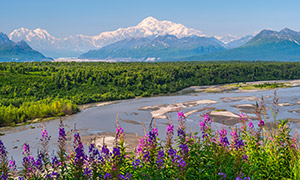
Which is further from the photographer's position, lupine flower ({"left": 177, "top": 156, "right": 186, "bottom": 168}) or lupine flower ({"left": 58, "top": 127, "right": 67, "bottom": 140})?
lupine flower ({"left": 58, "top": 127, "right": 67, "bottom": 140})

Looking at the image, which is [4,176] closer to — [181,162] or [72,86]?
[181,162]

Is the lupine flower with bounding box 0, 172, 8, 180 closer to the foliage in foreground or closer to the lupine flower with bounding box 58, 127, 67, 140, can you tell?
the foliage in foreground

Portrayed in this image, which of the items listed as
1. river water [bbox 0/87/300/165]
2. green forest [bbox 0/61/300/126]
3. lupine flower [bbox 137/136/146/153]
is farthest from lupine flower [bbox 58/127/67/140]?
green forest [bbox 0/61/300/126]

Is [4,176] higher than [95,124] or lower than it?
higher

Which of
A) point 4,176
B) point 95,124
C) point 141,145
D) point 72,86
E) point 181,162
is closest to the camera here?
point 181,162

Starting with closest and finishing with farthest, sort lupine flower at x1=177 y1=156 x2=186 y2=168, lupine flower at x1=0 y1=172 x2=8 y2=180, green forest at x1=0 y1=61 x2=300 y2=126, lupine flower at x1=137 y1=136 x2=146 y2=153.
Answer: lupine flower at x1=177 y1=156 x2=186 y2=168, lupine flower at x1=0 y1=172 x2=8 y2=180, lupine flower at x1=137 y1=136 x2=146 y2=153, green forest at x1=0 y1=61 x2=300 y2=126

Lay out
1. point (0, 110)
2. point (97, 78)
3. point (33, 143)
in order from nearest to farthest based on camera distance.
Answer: point (33, 143)
point (0, 110)
point (97, 78)

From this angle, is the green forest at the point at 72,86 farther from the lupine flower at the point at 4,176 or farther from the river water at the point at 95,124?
the lupine flower at the point at 4,176

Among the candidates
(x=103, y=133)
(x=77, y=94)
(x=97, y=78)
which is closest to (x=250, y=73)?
(x=97, y=78)

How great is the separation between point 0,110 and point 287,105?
4406 cm

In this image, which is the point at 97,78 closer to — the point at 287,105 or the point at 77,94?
the point at 77,94

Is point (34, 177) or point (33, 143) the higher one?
point (34, 177)

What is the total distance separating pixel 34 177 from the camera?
887 centimetres

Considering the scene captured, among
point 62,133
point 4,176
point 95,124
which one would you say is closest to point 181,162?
point 62,133
